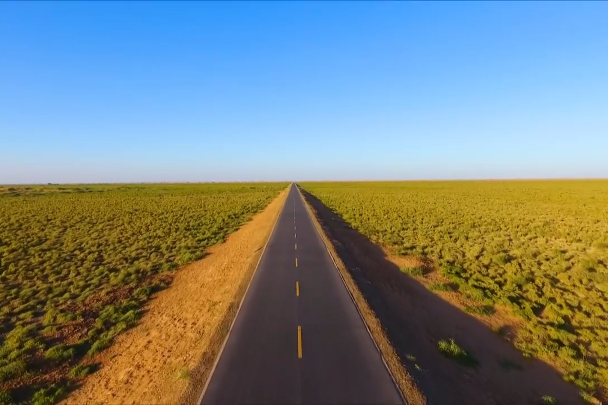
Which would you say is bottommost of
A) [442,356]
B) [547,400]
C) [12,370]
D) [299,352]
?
[547,400]

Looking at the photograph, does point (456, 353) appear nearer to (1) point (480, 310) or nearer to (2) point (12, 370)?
(1) point (480, 310)

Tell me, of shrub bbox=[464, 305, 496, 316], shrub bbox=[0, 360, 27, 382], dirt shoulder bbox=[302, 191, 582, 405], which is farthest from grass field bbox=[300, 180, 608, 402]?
shrub bbox=[0, 360, 27, 382]

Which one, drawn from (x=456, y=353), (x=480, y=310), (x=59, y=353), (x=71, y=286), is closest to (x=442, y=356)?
(x=456, y=353)

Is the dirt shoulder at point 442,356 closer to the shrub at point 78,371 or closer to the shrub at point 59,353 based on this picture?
the shrub at point 78,371

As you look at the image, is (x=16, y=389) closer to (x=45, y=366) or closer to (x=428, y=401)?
(x=45, y=366)

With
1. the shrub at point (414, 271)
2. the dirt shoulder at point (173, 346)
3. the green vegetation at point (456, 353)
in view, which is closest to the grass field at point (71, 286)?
the dirt shoulder at point (173, 346)

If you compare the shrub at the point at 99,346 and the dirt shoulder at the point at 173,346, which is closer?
the dirt shoulder at the point at 173,346
